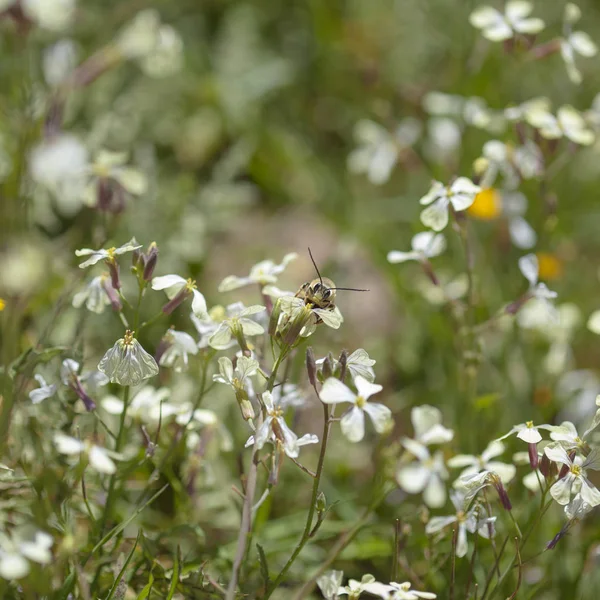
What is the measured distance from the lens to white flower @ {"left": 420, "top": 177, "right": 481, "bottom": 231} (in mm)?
1904

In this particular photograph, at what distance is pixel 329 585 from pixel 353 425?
1.25 ft

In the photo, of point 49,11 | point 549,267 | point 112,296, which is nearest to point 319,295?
point 112,296

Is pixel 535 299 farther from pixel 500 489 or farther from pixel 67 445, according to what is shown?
pixel 67 445

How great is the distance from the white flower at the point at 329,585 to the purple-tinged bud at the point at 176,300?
68 centimetres

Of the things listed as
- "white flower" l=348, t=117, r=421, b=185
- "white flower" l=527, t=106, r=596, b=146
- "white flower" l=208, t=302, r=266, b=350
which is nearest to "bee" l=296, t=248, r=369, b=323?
"white flower" l=208, t=302, r=266, b=350

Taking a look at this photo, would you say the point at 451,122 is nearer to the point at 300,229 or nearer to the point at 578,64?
the point at 300,229

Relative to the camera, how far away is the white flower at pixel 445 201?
1.90m

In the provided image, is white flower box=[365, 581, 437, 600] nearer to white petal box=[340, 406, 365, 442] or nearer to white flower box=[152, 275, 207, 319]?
white petal box=[340, 406, 365, 442]

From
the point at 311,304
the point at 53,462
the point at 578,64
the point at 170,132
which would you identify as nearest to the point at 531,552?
the point at 311,304

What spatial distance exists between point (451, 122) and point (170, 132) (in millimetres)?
1485

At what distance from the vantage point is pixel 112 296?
180 cm

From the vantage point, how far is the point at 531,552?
7.59 feet

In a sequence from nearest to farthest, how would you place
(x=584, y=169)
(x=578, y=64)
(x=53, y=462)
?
(x=53, y=462) < (x=584, y=169) < (x=578, y=64)

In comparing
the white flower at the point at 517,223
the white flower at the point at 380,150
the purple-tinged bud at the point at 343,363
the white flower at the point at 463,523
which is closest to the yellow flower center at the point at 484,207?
the white flower at the point at 380,150
